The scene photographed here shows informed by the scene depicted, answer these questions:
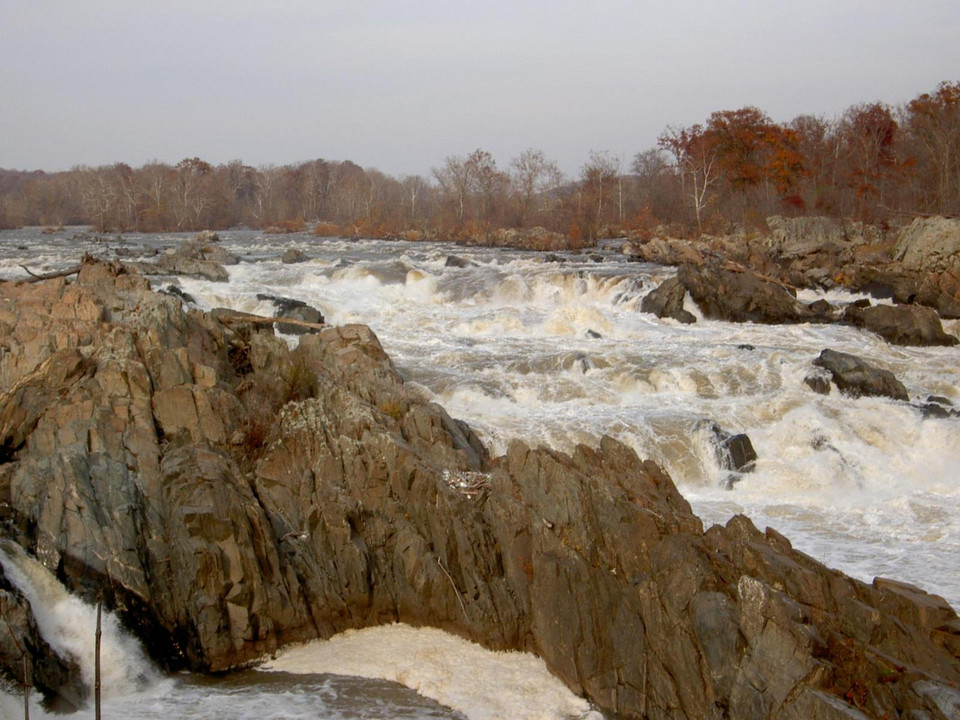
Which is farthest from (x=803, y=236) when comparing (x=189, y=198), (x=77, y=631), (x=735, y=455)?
(x=189, y=198)

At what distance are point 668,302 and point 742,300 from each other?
7.89 ft

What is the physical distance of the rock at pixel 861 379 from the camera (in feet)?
53.7

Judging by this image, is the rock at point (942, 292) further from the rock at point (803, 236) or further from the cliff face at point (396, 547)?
the cliff face at point (396, 547)

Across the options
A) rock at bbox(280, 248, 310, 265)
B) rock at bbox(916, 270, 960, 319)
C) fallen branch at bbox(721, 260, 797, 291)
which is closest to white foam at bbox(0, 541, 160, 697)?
fallen branch at bbox(721, 260, 797, 291)

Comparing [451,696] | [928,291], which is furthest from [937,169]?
[451,696]

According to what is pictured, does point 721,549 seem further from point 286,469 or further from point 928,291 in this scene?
point 928,291

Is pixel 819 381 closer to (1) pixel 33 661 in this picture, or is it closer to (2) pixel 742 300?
(2) pixel 742 300

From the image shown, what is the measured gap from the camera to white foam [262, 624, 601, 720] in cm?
779

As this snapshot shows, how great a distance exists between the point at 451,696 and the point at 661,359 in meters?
12.0

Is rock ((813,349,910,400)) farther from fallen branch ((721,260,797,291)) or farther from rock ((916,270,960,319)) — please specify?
fallen branch ((721,260,797,291))

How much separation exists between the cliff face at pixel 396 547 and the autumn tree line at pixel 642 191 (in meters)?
27.2

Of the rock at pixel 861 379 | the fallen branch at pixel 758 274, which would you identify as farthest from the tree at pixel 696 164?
the rock at pixel 861 379

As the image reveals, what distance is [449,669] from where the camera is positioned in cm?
843

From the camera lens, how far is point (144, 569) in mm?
8852
